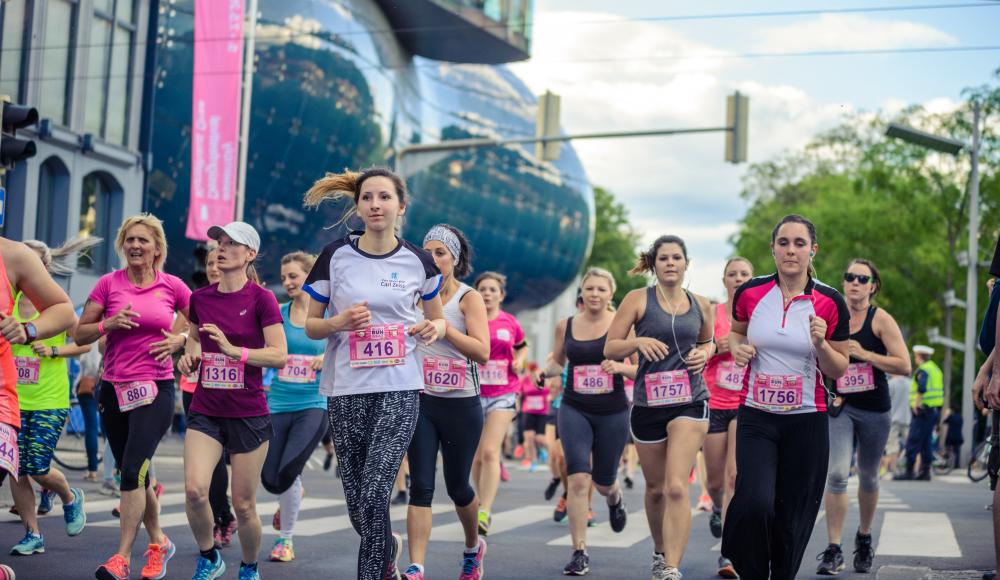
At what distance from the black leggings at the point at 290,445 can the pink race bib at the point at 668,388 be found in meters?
2.29

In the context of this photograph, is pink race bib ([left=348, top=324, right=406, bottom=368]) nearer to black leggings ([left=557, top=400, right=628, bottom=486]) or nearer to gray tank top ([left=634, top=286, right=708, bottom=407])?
gray tank top ([left=634, top=286, right=708, bottom=407])

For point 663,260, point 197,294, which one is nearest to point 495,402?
point 663,260

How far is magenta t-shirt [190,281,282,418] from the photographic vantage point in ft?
24.5

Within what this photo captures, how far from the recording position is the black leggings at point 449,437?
754cm

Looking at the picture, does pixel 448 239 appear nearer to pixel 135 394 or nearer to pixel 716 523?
pixel 135 394

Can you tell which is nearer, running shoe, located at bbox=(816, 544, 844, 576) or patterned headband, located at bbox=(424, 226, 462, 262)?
patterned headband, located at bbox=(424, 226, 462, 262)

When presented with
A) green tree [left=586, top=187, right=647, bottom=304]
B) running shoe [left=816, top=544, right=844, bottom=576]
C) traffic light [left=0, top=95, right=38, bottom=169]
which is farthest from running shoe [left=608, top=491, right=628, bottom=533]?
green tree [left=586, top=187, right=647, bottom=304]

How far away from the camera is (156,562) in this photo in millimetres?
7891

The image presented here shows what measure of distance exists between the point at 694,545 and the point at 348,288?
5.42m

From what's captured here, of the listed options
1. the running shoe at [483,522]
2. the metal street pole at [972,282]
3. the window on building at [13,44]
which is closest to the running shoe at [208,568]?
the running shoe at [483,522]

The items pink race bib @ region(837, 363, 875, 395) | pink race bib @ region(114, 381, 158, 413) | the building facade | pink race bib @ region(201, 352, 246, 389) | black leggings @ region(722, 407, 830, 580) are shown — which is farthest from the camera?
the building facade

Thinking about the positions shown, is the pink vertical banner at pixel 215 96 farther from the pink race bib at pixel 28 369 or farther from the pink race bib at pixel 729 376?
the pink race bib at pixel 729 376

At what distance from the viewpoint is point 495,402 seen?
36.9 feet

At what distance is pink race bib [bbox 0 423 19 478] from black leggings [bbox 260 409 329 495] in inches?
137
